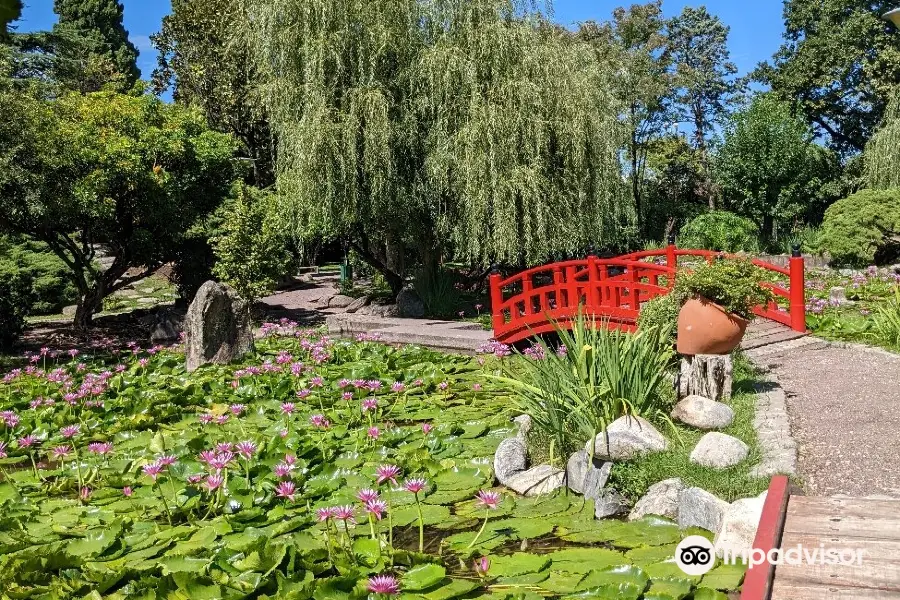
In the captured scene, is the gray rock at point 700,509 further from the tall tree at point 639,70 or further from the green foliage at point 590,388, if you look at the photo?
the tall tree at point 639,70

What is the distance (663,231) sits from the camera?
83.3 feet

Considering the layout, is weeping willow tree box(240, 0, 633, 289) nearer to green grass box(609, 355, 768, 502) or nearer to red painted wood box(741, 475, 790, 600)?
green grass box(609, 355, 768, 502)

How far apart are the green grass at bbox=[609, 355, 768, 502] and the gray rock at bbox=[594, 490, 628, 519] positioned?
0.39ft

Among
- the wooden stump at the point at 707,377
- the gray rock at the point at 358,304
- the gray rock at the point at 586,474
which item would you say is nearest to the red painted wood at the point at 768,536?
the gray rock at the point at 586,474

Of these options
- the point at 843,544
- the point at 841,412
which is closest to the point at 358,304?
the point at 841,412

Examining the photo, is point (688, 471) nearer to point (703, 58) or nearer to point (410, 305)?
point (410, 305)

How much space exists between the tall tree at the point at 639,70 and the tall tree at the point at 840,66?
4003 millimetres

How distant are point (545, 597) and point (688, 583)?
1.94 ft

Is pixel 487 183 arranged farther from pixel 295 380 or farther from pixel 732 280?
pixel 732 280

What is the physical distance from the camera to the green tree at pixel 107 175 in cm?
1104

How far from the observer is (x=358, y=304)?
52.2ft

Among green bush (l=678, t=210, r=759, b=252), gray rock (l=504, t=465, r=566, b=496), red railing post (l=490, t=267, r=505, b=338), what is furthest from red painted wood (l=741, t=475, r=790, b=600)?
green bush (l=678, t=210, r=759, b=252)

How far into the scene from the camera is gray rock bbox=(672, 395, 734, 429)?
529 centimetres

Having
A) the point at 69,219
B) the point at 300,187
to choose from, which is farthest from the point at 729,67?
the point at 69,219
